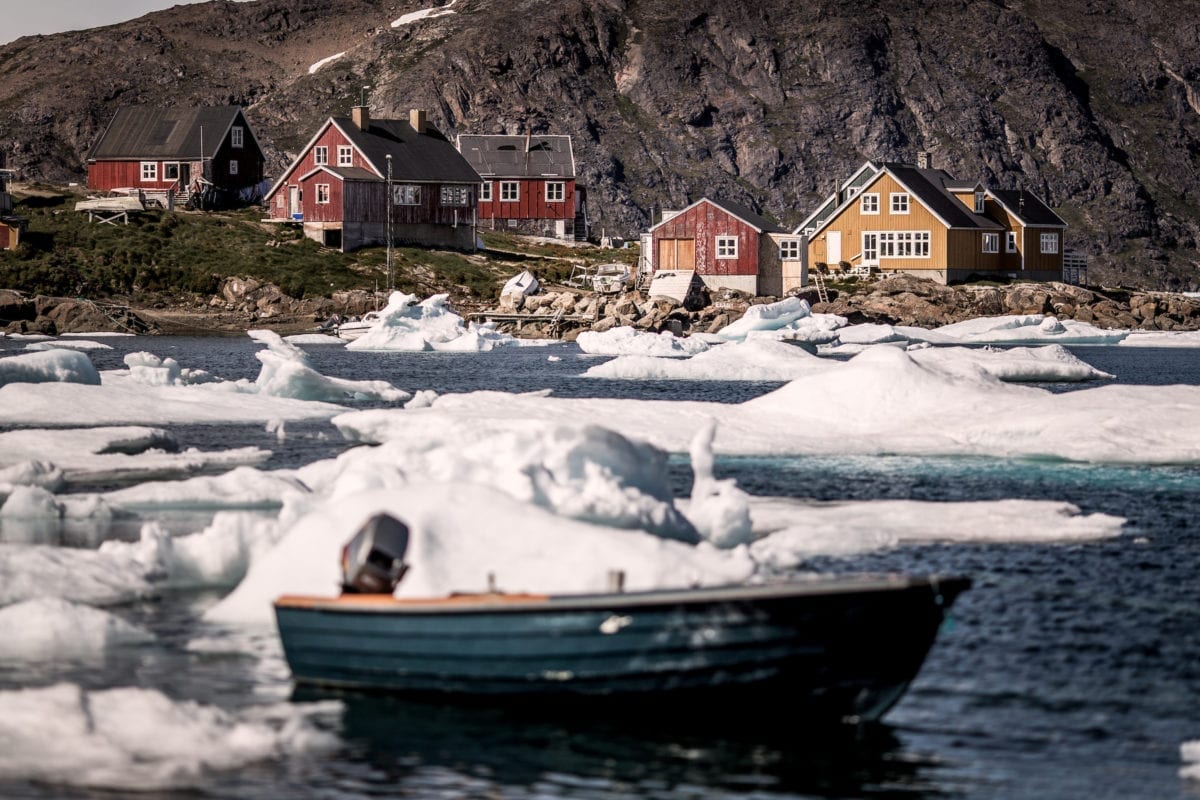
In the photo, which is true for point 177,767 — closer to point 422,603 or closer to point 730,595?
point 422,603

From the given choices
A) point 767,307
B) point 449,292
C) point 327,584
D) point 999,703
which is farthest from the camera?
point 449,292

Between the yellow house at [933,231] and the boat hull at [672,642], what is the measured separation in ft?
275

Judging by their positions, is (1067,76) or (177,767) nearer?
(177,767)

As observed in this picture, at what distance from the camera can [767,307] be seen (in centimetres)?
7306

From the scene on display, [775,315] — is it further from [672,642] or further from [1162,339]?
[672,642]

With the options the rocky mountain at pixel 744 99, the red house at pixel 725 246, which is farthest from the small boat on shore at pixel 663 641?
the rocky mountain at pixel 744 99

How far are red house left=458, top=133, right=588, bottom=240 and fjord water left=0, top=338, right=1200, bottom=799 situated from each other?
9937 cm

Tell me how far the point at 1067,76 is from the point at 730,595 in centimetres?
18507

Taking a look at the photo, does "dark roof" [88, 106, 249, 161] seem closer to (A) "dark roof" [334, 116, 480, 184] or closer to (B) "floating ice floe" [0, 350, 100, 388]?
(A) "dark roof" [334, 116, 480, 184]

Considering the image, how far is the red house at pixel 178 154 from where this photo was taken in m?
106

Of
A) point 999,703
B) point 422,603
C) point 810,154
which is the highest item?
point 810,154

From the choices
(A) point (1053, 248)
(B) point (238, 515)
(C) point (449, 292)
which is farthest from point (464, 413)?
(A) point (1053, 248)

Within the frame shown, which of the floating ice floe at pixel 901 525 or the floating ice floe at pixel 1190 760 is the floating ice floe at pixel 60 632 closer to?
the floating ice floe at pixel 901 525

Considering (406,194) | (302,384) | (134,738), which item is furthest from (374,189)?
(134,738)
